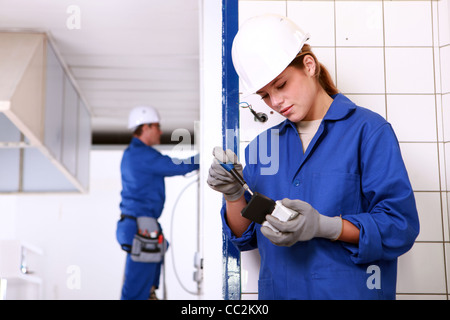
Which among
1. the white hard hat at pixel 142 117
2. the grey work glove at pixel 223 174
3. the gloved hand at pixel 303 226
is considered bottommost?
the gloved hand at pixel 303 226

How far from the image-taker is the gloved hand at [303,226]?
1008mm

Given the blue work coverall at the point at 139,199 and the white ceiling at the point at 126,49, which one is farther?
the blue work coverall at the point at 139,199

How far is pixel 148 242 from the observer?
104 inches

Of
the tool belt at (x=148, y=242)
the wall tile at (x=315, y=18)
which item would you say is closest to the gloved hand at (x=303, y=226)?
the wall tile at (x=315, y=18)

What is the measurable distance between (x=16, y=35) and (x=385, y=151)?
1.52 meters

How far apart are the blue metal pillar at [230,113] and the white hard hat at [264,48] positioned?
22 cm

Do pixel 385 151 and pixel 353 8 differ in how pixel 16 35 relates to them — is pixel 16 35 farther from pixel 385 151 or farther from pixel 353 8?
pixel 385 151

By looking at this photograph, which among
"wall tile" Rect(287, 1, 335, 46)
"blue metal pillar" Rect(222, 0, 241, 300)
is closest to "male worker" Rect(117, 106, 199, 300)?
"blue metal pillar" Rect(222, 0, 241, 300)

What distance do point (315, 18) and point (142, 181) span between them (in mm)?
1467

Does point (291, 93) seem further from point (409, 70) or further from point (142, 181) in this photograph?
point (142, 181)

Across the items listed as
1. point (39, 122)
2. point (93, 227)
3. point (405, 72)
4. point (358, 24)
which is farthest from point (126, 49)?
point (93, 227)

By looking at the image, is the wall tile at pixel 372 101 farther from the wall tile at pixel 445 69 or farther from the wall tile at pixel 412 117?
the wall tile at pixel 445 69
